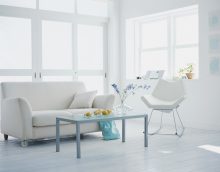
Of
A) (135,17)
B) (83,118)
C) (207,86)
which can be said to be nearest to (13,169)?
(83,118)

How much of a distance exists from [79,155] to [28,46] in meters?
3.73

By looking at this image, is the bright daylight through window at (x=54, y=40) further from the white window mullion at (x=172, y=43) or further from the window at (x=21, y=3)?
the white window mullion at (x=172, y=43)

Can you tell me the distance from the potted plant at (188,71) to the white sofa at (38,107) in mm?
1961

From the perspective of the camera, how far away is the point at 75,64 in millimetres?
7840

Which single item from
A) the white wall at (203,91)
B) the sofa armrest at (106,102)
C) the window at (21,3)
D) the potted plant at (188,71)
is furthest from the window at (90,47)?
the sofa armrest at (106,102)

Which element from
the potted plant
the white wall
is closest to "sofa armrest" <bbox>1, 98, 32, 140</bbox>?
the white wall

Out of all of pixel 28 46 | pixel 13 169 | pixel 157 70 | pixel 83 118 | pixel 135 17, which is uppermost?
pixel 135 17

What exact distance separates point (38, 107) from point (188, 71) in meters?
3.04

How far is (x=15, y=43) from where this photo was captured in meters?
7.04

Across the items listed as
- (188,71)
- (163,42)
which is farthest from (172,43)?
(188,71)

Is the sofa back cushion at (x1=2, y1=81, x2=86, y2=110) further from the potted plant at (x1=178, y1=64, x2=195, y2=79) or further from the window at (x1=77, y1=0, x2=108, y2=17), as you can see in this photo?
the window at (x1=77, y1=0, x2=108, y2=17)

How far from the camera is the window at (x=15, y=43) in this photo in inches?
271

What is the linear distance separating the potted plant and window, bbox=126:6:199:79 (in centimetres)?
11

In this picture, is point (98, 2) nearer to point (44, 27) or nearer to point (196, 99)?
point (44, 27)
